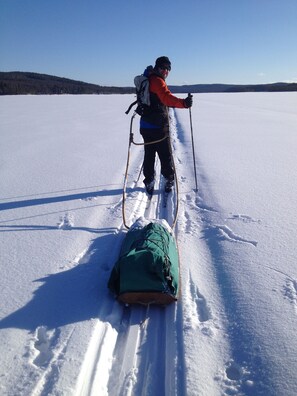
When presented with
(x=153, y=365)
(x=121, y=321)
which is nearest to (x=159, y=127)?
(x=121, y=321)

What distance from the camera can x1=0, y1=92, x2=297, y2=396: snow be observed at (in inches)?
70.4

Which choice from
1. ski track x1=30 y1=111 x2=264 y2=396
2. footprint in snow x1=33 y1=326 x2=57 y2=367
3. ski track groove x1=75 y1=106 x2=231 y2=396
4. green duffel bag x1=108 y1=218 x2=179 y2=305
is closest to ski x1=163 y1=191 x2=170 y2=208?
ski track x1=30 y1=111 x2=264 y2=396

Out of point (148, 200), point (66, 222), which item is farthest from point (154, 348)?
point (148, 200)

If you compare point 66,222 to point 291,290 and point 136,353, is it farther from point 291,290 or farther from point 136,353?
point 291,290

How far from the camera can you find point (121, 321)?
2227mm

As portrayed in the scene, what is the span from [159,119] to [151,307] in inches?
104

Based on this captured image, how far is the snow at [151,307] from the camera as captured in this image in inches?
70.4

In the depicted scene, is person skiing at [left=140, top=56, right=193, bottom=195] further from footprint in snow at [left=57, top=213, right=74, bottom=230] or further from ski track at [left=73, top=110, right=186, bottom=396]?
ski track at [left=73, top=110, right=186, bottom=396]

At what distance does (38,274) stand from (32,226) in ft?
3.43

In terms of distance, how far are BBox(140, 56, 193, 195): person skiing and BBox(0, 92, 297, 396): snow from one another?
379 mm

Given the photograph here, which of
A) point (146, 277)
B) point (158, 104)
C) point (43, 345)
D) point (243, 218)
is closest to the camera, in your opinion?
point (43, 345)

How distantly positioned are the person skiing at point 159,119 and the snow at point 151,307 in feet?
1.24

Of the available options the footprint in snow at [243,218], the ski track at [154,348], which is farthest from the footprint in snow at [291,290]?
the footprint in snow at [243,218]

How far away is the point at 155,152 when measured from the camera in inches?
173
